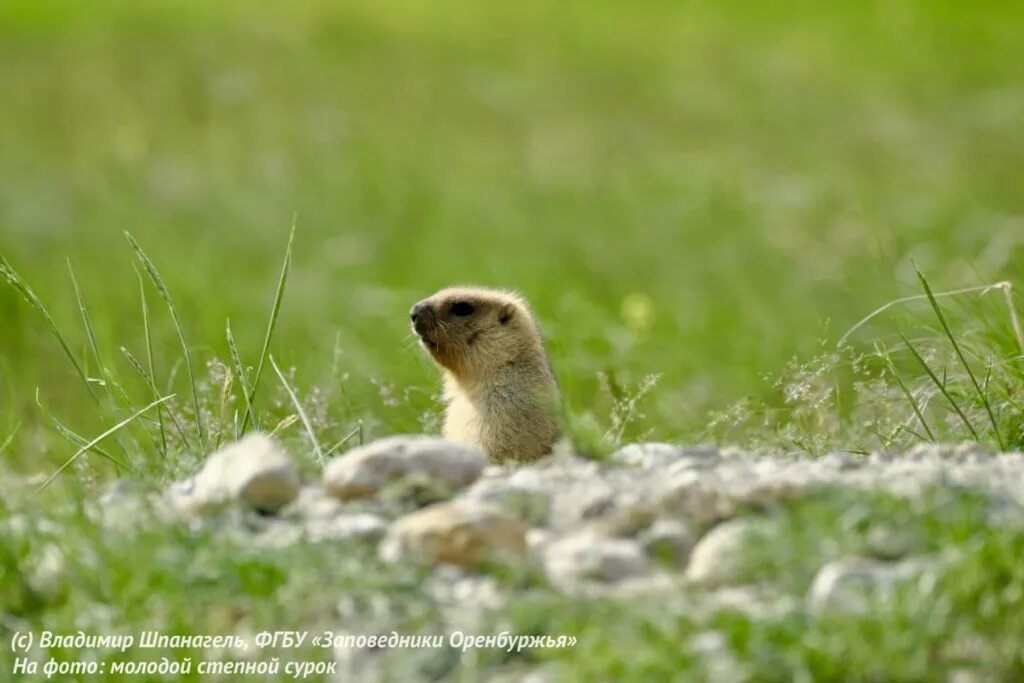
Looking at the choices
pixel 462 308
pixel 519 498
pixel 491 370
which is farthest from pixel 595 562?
pixel 462 308

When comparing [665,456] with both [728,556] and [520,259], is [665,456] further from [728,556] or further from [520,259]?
[520,259]

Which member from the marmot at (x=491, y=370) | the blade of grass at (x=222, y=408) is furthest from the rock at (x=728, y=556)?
the marmot at (x=491, y=370)

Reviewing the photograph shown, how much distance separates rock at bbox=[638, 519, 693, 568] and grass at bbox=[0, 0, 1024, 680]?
241mm

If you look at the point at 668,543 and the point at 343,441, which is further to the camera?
the point at 343,441

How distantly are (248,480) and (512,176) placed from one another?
377 inches

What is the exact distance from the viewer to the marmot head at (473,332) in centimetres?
678

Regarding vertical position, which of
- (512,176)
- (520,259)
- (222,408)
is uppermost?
(222,408)

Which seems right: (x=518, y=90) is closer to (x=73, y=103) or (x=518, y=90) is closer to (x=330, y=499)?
(x=73, y=103)

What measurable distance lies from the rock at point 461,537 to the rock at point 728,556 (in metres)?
0.37

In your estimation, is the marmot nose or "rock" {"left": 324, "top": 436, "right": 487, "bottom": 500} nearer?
"rock" {"left": 324, "top": 436, "right": 487, "bottom": 500}

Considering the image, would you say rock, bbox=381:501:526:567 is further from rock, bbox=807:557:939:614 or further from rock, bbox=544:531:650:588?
rock, bbox=807:557:939:614

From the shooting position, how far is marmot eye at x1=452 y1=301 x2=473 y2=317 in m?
6.97

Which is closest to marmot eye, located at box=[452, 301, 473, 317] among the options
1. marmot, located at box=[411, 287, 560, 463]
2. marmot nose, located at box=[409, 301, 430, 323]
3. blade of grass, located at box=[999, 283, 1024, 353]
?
marmot, located at box=[411, 287, 560, 463]

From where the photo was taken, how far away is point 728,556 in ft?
12.4
